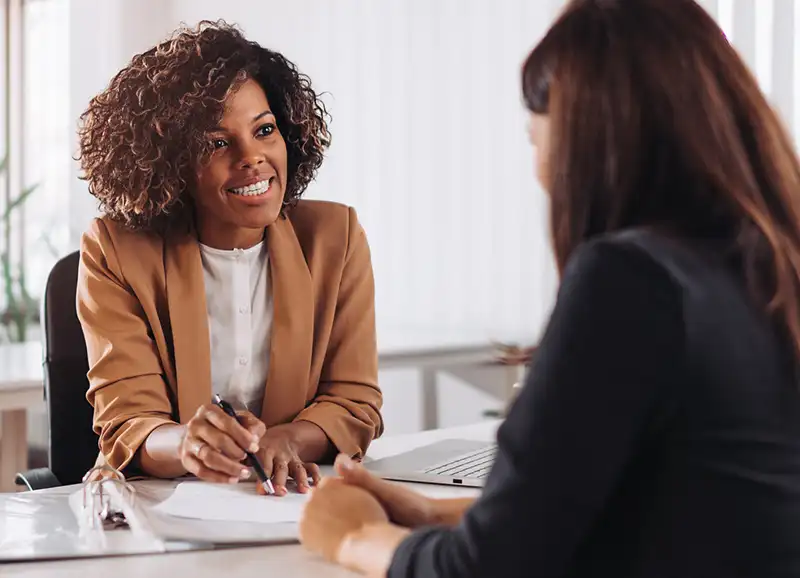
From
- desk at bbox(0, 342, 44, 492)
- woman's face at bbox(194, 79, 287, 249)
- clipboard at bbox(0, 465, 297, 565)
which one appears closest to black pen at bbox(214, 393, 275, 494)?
clipboard at bbox(0, 465, 297, 565)

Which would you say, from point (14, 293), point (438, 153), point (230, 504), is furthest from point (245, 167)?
point (14, 293)

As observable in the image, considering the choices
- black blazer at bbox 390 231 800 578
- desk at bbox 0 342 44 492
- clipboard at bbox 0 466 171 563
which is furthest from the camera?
desk at bbox 0 342 44 492

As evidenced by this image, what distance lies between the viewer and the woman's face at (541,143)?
85cm

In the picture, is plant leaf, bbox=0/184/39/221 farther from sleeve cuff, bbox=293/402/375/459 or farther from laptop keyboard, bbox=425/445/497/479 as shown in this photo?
laptop keyboard, bbox=425/445/497/479

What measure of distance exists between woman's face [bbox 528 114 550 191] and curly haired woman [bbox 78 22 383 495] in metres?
0.77

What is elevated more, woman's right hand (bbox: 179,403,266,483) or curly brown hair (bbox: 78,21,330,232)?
curly brown hair (bbox: 78,21,330,232)

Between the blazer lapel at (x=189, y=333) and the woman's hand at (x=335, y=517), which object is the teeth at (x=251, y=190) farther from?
the woman's hand at (x=335, y=517)

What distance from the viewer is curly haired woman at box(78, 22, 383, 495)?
1635 mm

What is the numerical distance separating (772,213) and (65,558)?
2.59 ft

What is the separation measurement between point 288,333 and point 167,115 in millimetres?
407

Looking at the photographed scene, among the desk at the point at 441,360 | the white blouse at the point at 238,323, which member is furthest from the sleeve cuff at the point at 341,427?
the desk at the point at 441,360

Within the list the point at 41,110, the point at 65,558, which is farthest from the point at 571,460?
the point at 41,110

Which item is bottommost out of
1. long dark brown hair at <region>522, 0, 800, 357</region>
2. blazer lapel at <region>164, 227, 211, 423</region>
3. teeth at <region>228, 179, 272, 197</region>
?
blazer lapel at <region>164, 227, 211, 423</region>

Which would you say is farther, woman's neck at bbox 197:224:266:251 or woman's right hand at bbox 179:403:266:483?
woman's neck at bbox 197:224:266:251
